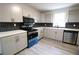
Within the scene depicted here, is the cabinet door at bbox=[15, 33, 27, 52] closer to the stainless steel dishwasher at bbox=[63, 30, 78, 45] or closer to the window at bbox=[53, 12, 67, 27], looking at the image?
the stainless steel dishwasher at bbox=[63, 30, 78, 45]

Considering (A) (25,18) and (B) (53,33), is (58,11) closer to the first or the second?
(B) (53,33)

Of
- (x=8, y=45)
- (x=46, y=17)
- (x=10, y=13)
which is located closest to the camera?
(x=8, y=45)

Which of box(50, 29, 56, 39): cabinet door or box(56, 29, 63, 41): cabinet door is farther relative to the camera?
box(50, 29, 56, 39): cabinet door

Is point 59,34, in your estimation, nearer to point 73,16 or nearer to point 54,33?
point 54,33

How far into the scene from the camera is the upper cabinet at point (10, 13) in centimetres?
212

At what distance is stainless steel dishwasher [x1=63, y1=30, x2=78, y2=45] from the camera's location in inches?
122

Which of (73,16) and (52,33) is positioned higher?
(73,16)

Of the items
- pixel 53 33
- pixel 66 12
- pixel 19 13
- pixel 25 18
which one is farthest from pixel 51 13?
pixel 19 13

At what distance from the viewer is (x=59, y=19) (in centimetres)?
425

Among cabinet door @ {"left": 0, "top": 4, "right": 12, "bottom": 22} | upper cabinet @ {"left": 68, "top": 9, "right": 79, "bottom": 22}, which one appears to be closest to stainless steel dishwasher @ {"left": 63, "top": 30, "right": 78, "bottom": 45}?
upper cabinet @ {"left": 68, "top": 9, "right": 79, "bottom": 22}

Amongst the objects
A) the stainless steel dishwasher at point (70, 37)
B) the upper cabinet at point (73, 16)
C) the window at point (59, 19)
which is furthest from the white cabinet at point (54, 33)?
the upper cabinet at point (73, 16)

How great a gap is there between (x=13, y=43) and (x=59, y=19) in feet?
10.7

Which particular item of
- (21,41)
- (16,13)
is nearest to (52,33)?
(21,41)

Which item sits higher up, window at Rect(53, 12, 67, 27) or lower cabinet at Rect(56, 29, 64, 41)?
window at Rect(53, 12, 67, 27)
